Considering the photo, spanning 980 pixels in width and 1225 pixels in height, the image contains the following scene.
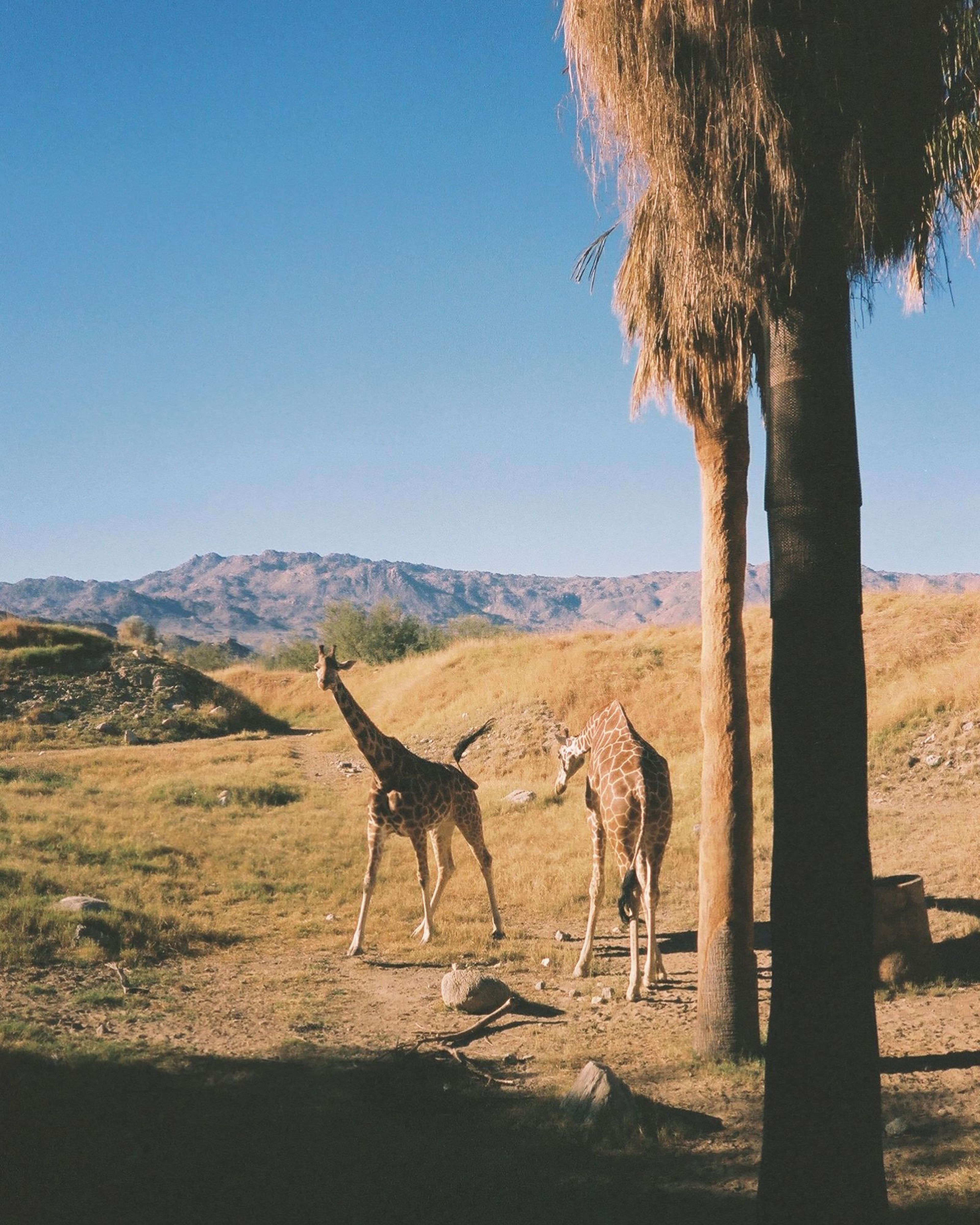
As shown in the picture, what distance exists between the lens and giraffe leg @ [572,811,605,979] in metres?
9.34

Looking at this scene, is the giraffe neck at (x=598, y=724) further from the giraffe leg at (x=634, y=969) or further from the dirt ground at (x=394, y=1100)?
the dirt ground at (x=394, y=1100)

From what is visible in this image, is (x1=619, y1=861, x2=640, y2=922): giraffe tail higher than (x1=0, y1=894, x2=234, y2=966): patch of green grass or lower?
higher

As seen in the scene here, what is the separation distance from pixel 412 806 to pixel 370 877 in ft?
2.92

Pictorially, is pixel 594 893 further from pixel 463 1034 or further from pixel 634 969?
pixel 463 1034

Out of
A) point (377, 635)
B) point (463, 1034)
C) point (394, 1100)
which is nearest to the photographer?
point (394, 1100)

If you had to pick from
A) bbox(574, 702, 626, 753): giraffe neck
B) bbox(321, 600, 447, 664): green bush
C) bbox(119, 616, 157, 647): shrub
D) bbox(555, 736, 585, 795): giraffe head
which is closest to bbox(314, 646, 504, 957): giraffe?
bbox(555, 736, 585, 795): giraffe head

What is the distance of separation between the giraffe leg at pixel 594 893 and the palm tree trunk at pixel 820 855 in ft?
16.7

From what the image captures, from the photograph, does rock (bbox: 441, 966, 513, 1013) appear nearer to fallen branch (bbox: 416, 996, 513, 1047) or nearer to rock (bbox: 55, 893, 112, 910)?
fallen branch (bbox: 416, 996, 513, 1047)

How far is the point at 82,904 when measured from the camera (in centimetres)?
1060

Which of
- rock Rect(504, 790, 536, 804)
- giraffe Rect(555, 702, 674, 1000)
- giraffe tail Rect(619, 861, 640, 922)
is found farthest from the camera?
rock Rect(504, 790, 536, 804)

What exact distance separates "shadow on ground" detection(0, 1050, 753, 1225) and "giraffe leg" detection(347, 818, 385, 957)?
3547 mm

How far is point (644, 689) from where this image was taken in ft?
92.8

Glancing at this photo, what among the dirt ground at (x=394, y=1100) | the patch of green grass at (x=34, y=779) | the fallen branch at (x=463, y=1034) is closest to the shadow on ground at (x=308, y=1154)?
the dirt ground at (x=394, y=1100)

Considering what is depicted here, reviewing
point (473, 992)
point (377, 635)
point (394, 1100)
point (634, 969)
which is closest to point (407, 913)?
point (473, 992)
